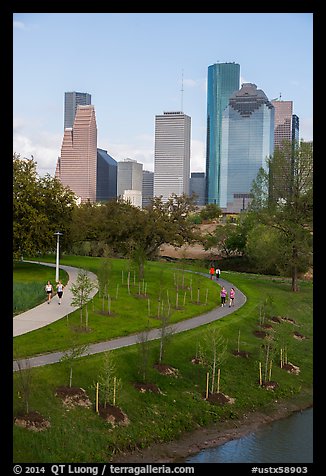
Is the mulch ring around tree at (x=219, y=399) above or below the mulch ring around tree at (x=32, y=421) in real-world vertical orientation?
below

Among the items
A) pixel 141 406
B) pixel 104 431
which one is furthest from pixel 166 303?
pixel 104 431

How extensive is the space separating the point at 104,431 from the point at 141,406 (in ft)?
6.68

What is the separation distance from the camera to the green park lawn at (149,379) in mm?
13586

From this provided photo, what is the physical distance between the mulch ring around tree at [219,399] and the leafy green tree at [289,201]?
19141 millimetres

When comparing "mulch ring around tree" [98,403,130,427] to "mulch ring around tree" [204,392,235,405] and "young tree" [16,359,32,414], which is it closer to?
"young tree" [16,359,32,414]

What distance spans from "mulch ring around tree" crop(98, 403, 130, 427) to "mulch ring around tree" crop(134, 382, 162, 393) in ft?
5.00

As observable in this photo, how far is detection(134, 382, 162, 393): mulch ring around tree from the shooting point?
16.8 metres

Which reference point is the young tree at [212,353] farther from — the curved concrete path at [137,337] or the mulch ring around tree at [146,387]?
the mulch ring around tree at [146,387]

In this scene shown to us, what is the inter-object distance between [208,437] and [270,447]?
176 centimetres

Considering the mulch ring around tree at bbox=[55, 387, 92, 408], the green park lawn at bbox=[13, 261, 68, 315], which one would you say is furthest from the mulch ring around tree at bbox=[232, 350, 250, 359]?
the green park lawn at bbox=[13, 261, 68, 315]

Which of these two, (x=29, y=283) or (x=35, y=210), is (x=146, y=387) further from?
(x=35, y=210)

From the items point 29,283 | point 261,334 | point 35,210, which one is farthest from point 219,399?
point 35,210

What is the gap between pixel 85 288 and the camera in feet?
75.2

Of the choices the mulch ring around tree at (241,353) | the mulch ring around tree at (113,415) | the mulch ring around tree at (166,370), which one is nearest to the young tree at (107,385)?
the mulch ring around tree at (113,415)
